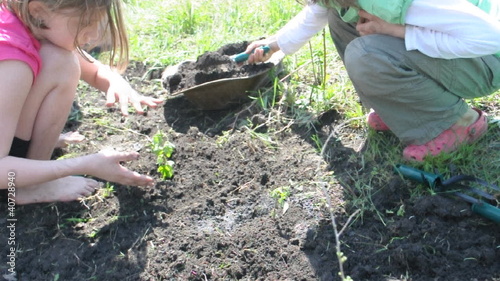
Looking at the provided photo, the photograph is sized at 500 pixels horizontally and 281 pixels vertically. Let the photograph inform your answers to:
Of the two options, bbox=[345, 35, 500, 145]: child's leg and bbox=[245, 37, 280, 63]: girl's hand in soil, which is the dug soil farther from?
bbox=[245, 37, 280, 63]: girl's hand in soil

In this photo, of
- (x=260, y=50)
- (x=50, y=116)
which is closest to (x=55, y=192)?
(x=50, y=116)

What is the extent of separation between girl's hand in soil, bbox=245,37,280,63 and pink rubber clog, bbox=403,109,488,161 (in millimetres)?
921

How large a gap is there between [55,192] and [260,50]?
4.14 feet

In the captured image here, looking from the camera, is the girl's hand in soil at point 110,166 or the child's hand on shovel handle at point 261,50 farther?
the child's hand on shovel handle at point 261,50

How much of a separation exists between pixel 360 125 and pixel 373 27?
1.92 ft

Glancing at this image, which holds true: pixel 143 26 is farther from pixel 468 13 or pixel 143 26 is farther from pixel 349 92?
pixel 468 13

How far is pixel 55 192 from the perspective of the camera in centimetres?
270

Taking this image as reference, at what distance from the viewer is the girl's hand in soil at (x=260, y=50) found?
3.25 meters

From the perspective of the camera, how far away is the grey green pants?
8.52 ft

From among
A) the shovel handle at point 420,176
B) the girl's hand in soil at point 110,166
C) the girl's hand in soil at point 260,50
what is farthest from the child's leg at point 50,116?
the shovel handle at point 420,176

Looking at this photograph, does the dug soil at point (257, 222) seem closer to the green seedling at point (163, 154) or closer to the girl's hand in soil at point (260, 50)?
the green seedling at point (163, 154)

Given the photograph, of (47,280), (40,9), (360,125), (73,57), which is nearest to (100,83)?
(73,57)

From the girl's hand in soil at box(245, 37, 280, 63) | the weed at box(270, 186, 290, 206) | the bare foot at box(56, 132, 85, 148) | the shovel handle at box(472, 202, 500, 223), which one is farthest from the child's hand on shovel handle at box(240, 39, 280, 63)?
the shovel handle at box(472, 202, 500, 223)

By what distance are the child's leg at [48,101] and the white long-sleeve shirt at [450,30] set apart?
143 centimetres
